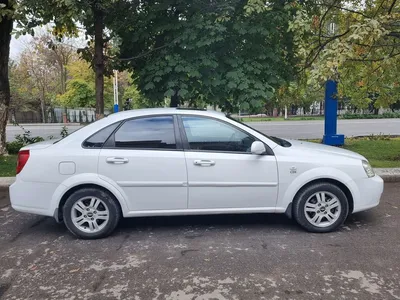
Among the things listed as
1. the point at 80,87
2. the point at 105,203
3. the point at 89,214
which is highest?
the point at 80,87

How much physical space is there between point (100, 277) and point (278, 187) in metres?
2.29

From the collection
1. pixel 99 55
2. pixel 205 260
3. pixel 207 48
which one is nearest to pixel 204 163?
pixel 205 260

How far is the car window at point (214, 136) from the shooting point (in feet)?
14.5

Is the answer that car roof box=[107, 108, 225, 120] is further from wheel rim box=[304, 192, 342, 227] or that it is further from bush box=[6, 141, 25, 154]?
bush box=[6, 141, 25, 154]

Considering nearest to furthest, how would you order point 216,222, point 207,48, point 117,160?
point 117,160 < point 216,222 < point 207,48

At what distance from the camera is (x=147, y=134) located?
4438 millimetres

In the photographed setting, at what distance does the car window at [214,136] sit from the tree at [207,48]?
11.7 ft

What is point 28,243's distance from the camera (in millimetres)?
4305

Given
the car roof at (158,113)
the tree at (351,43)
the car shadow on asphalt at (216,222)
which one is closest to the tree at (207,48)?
the tree at (351,43)

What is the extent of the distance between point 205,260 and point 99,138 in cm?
194

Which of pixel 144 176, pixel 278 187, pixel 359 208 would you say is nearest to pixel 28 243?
pixel 144 176

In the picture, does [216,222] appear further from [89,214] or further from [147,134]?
[89,214]

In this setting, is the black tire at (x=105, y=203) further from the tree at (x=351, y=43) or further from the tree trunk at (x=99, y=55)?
the tree at (x=351, y=43)

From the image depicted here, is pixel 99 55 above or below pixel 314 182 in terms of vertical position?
above
